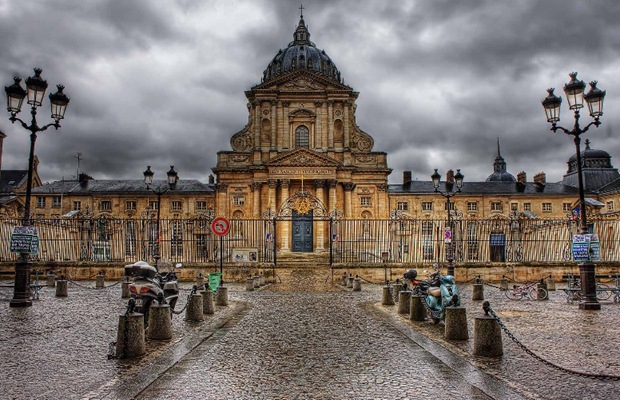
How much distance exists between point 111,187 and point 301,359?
59598mm

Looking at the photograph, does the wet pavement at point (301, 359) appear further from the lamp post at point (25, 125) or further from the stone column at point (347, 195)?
the stone column at point (347, 195)

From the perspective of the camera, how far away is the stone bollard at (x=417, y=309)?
1271cm

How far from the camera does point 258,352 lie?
892cm

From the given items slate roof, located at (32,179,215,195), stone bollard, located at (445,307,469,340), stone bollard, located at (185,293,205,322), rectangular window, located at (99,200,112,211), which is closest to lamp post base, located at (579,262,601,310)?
stone bollard, located at (445,307,469,340)

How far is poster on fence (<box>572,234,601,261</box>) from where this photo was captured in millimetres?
15180

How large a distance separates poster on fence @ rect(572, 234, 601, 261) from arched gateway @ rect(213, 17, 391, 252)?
118 ft

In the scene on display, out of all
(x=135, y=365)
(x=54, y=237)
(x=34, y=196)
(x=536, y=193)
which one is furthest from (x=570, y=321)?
(x=34, y=196)

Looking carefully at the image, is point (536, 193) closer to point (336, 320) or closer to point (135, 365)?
point (336, 320)

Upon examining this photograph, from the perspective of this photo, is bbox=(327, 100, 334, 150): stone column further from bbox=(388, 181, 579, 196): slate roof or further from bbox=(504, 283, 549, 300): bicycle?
bbox=(504, 283, 549, 300): bicycle

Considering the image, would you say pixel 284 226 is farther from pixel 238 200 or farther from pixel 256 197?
pixel 238 200

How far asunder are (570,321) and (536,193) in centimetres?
5316

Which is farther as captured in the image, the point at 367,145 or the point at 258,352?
the point at 367,145

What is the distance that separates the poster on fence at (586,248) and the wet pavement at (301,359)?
6.15 feet

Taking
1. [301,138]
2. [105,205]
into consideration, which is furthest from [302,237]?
[105,205]
